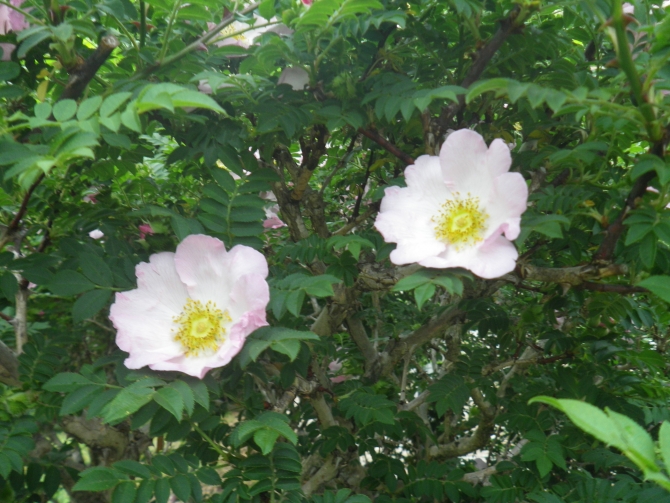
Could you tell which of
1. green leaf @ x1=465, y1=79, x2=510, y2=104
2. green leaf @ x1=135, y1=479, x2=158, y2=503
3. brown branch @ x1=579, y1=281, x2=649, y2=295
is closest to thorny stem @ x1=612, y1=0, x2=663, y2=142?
green leaf @ x1=465, y1=79, x2=510, y2=104

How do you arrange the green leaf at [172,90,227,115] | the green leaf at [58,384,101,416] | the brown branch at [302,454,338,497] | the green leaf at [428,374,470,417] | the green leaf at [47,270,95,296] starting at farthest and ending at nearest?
the brown branch at [302,454,338,497] → the green leaf at [428,374,470,417] → the green leaf at [47,270,95,296] → the green leaf at [58,384,101,416] → the green leaf at [172,90,227,115]

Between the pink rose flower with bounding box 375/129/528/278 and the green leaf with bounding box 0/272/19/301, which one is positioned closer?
the pink rose flower with bounding box 375/129/528/278

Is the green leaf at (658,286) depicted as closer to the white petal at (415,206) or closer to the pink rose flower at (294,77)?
the white petal at (415,206)

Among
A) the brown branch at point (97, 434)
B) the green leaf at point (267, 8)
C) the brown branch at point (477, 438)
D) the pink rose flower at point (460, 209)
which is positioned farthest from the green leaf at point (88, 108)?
the brown branch at point (477, 438)

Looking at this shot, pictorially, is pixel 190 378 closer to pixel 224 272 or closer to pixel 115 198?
pixel 224 272

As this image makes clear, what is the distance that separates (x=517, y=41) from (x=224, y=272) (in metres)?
0.73

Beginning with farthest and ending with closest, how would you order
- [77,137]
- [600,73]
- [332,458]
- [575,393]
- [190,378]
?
1. [332,458]
2. [575,393]
3. [600,73]
4. [190,378]
5. [77,137]

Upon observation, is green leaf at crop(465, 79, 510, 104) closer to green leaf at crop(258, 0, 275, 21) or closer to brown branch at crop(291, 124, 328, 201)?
green leaf at crop(258, 0, 275, 21)

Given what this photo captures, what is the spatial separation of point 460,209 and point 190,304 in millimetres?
566

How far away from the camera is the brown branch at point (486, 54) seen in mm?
1130

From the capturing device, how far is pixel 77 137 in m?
0.87

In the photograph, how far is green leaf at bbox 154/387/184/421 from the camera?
2.91 feet

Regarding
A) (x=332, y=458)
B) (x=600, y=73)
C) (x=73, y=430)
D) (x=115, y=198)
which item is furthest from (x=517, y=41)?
(x=73, y=430)

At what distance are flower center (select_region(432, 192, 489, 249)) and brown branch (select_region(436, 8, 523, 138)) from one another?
186mm
